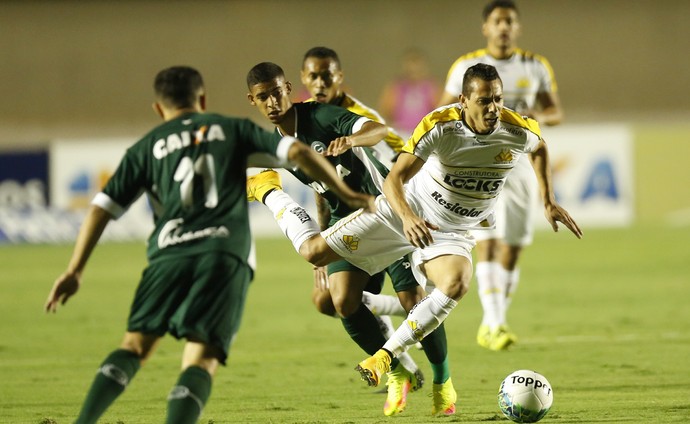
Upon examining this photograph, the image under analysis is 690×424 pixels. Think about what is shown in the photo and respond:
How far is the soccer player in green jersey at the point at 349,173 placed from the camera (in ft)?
19.8

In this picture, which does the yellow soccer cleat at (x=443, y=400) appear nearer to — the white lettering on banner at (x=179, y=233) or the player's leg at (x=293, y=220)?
the player's leg at (x=293, y=220)

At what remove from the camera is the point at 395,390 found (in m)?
6.13

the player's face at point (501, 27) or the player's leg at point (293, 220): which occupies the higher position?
the player's face at point (501, 27)

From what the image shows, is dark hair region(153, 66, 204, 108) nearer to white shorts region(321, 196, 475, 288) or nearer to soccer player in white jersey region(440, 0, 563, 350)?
white shorts region(321, 196, 475, 288)

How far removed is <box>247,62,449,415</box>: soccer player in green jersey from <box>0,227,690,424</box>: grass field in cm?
30

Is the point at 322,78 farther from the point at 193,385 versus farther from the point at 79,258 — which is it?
the point at 193,385

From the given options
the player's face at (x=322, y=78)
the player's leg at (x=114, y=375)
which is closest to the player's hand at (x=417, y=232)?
the player's face at (x=322, y=78)

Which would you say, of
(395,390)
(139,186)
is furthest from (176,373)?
(139,186)

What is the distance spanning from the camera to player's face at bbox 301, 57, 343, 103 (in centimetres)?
697

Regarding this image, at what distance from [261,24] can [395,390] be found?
730 inches

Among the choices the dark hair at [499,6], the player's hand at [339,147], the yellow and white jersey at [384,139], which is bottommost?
the yellow and white jersey at [384,139]

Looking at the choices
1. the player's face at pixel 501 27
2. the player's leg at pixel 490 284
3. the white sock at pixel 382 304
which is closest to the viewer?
the white sock at pixel 382 304

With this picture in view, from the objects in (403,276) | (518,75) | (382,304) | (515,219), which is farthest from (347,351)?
(518,75)

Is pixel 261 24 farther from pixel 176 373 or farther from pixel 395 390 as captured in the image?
pixel 395 390
